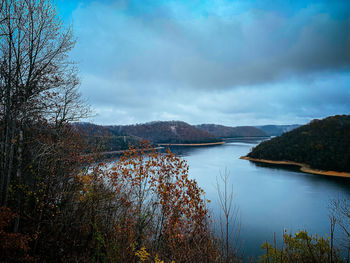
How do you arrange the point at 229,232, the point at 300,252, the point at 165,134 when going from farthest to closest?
the point at 165,134 < the point at 229,232 < the point at 300,252

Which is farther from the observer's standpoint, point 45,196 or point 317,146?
point 317,146

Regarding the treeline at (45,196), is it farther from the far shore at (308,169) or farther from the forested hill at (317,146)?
the forested hill at (317,146)

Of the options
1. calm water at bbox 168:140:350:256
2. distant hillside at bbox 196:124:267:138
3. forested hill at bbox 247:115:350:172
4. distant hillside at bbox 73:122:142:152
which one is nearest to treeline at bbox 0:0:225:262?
distant hillside at bbox 73:122:142:152

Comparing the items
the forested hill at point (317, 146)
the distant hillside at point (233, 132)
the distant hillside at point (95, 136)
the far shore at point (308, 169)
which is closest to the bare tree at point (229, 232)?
the distant hillside at point (95, 136)

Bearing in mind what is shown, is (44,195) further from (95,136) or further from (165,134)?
(165,134)

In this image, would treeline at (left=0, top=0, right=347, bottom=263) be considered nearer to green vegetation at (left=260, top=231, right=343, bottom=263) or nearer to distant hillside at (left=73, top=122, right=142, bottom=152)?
green vegetation at (left=260, top=231, right=343, bottom=263)

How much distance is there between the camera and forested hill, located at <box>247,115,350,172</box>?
37.2m

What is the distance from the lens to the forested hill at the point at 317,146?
1465 inches

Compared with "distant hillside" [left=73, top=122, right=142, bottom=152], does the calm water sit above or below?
below

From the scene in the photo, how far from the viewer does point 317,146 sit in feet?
144

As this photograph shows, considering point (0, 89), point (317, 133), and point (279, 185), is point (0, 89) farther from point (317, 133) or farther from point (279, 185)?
point (317, 133)

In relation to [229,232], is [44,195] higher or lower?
higher

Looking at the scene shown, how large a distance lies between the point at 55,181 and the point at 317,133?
60.1 metres

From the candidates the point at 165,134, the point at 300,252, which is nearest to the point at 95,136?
the point at 300,252
